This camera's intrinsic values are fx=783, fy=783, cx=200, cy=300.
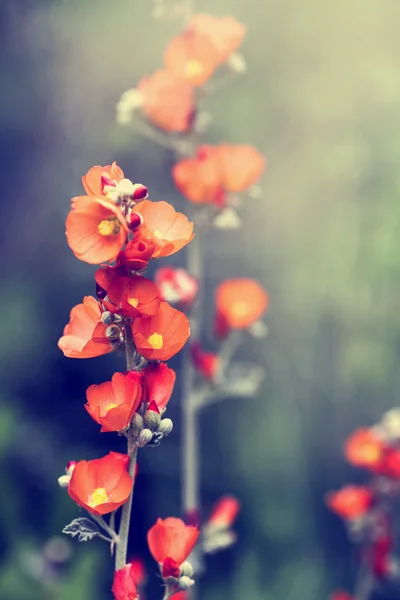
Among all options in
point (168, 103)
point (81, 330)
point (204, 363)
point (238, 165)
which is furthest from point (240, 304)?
point (81, 330)

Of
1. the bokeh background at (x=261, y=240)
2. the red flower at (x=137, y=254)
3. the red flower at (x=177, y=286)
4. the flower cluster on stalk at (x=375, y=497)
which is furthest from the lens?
the bokeh background at (x=261, y=240)

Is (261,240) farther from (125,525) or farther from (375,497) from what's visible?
(125,525)

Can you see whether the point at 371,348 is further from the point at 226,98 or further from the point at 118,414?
the point at 118,414

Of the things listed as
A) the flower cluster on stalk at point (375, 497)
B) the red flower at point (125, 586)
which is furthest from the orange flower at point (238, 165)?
the red flower at point (125, 586)

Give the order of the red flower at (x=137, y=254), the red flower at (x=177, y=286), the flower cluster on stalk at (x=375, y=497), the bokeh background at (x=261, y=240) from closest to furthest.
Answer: the red flower at (x=137, y=254)
the red flower at (x=177, y=286)
the flower cluster on stalk at (x=375, y=497)
the bokeh background at (x=261, y=240)

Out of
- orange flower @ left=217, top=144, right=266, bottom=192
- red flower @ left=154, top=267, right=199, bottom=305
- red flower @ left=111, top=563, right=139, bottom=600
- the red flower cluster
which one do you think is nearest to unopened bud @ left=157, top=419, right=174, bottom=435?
the red flower cluster

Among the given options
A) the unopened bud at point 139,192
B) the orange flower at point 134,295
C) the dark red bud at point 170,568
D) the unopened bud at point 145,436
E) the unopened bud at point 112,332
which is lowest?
the dark red bud at point 170,568

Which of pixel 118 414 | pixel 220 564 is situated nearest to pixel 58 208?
pixel 220 564

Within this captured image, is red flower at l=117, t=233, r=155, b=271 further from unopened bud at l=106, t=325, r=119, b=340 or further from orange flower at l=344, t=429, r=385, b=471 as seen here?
orange flower at l=344, t=429, r=385, b=471

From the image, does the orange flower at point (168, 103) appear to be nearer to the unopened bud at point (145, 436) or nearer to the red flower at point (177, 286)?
the red flower at point (177, 286)
